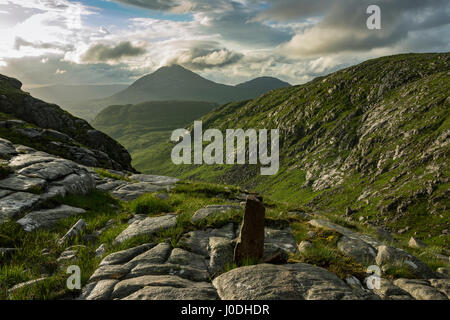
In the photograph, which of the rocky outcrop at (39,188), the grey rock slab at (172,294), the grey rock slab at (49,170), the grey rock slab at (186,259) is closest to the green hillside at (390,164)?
the rocky outcrop at (39,188)

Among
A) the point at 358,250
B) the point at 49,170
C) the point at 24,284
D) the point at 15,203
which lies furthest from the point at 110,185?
the point at 358,250

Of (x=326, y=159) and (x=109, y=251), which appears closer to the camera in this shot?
(x=109, y=251)

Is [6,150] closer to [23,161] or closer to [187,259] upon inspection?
[23,161]

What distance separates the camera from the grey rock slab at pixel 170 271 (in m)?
6.68

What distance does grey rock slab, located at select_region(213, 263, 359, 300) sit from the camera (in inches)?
219

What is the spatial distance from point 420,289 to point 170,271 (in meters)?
6.32

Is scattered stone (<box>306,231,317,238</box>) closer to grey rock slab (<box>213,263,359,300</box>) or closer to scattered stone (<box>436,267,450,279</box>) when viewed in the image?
grey rock slab (<box>213,263,359,300</box>)

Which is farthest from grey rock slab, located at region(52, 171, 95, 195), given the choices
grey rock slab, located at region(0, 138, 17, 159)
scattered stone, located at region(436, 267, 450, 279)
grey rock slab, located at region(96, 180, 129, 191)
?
scattered stone, located at region(436, 267, 450, 279)

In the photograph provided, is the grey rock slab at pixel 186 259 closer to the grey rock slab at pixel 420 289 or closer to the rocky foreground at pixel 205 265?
the rocky foreground at pixel 205 265

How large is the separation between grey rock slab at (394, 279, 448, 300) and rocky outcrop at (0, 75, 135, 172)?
33.2 meters
